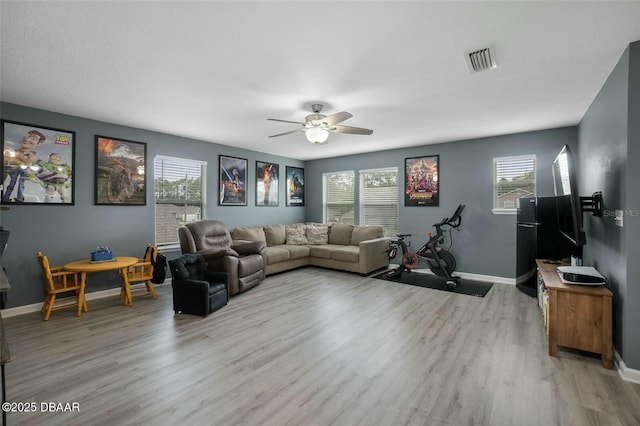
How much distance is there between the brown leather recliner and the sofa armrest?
6.18ft

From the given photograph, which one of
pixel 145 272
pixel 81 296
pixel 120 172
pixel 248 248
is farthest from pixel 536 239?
pixel 120 172

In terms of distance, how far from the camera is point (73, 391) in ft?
7.09

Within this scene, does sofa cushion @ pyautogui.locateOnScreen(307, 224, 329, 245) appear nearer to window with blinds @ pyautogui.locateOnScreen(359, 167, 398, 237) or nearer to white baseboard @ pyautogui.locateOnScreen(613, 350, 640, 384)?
window with blinds @ pyautogui.locateOnScreen(359, 167, 398, 237)

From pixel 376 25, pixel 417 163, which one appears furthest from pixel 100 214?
pixel 417 163

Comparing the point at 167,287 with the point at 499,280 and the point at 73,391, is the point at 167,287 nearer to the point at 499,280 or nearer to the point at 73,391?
the point at 73,391

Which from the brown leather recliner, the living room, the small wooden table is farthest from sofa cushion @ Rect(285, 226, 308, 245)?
the small wooden table

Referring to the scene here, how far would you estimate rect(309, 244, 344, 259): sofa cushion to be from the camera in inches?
244

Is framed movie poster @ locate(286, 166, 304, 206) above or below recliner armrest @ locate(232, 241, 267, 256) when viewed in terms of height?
above

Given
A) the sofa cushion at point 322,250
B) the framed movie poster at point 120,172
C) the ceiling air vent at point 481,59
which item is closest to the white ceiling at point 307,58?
the ceiling air vent at point 481,59

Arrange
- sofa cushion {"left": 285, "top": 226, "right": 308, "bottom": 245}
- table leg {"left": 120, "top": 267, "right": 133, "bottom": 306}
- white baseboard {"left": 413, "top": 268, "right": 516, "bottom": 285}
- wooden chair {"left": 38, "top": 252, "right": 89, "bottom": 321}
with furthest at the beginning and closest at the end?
sofa cushion {"left": 285, "top": 226, "right": 308, "bottom": 245}, white baseboard {"left": 413, "top": 268, "right": 516, "bottom": 285}, table leg {"left": 120, "top": 267, "right": 133, "bottom": 306}, wooden chair {"left": 38, "top": 252, "right": 89, "bottom": 321}

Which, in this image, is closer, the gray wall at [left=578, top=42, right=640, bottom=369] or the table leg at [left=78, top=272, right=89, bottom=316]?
the gray wall at [left=578, top=42, right=640, bottom=369]

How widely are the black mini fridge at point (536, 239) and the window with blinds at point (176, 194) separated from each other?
18.2 feet

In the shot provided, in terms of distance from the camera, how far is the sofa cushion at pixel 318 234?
6820 mm

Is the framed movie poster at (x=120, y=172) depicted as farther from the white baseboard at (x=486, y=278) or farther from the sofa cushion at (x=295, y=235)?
the white baseboard at (x=486, y=278)
